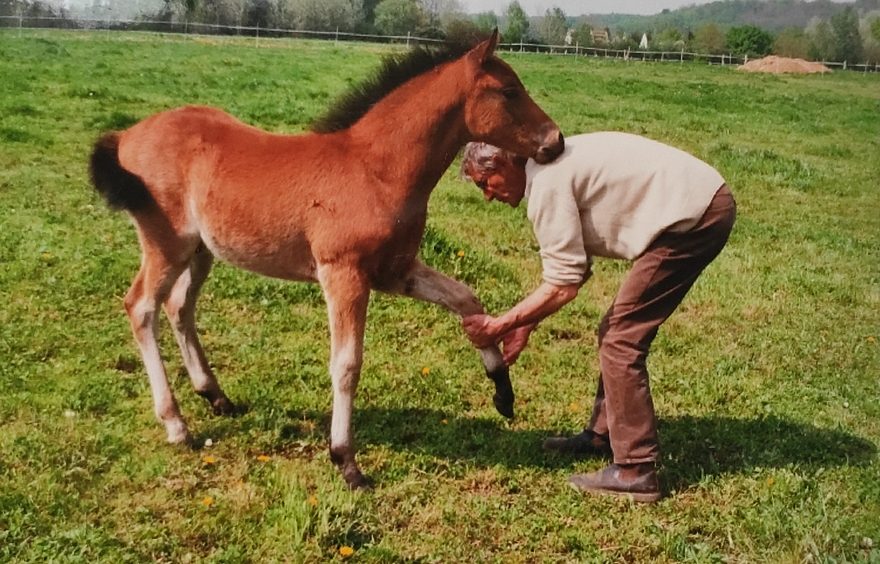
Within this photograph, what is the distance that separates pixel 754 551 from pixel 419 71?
2.92 m

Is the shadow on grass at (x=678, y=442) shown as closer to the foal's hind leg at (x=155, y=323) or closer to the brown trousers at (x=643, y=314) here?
the brown trousers at (x=643, y=314)

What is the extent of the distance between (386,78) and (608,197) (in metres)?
1.36

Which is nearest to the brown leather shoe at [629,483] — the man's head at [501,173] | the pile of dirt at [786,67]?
the man's head at [501,173]

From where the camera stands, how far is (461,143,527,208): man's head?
4.24 meters

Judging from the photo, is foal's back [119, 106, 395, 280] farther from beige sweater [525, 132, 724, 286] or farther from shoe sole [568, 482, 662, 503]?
shoe sole [568, 482, 662, 503]

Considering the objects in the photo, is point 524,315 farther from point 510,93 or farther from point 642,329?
point 510,93

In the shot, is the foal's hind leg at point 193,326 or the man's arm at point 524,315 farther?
the foal's hind leg at point 193,326

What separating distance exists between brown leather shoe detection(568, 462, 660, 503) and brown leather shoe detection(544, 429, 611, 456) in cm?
42

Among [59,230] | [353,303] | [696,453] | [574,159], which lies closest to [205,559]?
[353,303]

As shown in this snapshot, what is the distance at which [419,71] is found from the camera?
4453 millimetres

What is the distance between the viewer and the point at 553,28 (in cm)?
6038

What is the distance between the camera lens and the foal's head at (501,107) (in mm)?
4176

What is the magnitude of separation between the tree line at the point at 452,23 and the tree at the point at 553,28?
69 mm

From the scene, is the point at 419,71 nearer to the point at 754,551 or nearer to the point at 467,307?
the point at 467,307
